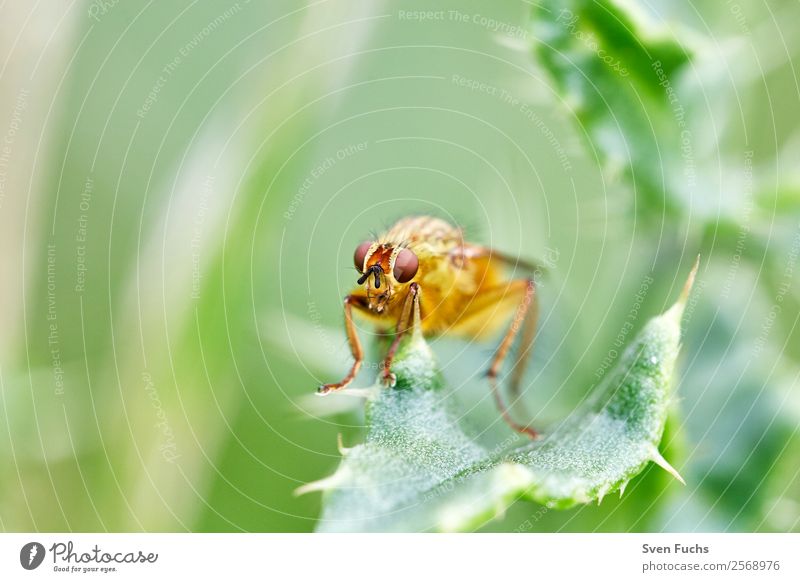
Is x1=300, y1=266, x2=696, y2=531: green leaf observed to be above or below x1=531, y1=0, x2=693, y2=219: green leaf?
below

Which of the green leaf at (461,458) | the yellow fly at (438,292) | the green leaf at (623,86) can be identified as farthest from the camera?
the yellow fly at (438,292)

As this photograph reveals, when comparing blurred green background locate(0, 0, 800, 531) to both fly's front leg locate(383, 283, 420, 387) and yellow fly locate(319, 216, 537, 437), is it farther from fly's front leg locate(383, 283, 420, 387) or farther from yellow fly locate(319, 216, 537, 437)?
fly's front leg locate(383, 283, 420, 387)

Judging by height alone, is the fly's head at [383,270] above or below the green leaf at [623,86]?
below

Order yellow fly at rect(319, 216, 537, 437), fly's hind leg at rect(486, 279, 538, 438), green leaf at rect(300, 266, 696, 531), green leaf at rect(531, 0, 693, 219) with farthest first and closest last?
fly's hind leg at rect(486, 279, 538, 438) < yellow fly at rect(319, 216, 537, 437) < green leaf at rect(531, 0, 693, 219) < green leaf at rect(300, 266, 696, 531)
